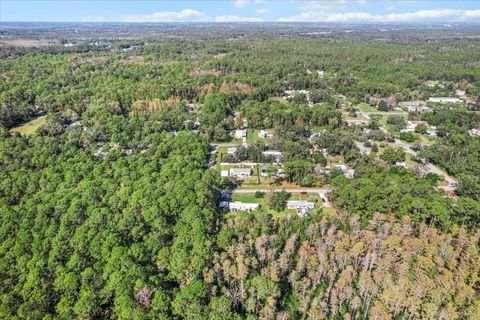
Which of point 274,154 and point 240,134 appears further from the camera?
point 240,134

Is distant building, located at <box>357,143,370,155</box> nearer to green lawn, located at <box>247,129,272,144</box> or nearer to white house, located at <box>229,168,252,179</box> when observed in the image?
green lawn, located at <box>247,129,272,144</box>

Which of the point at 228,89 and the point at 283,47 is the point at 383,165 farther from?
the point at 283,47

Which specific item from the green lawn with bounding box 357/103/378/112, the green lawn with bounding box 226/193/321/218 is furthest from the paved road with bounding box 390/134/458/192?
the green lawn with bounding box 357/103/378/112

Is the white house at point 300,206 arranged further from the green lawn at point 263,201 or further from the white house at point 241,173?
the white house at point 241,173

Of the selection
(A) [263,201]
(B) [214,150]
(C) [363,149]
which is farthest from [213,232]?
(C) [363,149]

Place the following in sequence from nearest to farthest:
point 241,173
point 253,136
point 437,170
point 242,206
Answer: point 242,206
point 241,173
point 437,170
point 253,136

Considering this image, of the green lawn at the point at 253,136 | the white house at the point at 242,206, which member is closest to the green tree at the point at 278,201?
the white house at the point at 242,206

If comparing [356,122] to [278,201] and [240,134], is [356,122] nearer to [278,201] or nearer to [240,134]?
[240,134]
